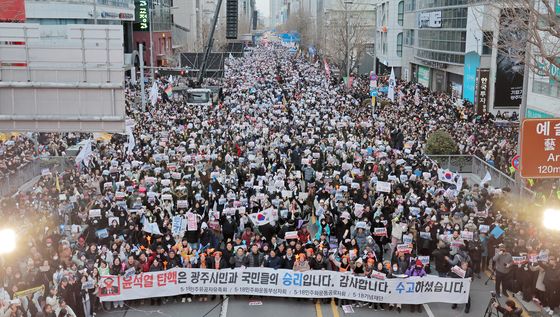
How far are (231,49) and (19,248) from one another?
5670cm

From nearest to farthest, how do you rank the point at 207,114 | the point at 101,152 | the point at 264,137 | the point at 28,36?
1. the point at 28,36
2. the point at 101,152
3. the point at 264,137
4. the point at 207,114

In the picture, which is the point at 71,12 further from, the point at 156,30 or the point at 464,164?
the point at 464,164

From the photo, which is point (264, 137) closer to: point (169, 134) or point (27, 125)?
point (169, 134)

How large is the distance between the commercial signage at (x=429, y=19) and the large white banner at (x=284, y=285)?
37969mm

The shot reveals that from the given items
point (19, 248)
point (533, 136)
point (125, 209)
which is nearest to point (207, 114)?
point (125, 209)

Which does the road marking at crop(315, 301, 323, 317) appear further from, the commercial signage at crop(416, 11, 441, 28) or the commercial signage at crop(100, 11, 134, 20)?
the commercial signage at crop(100, 11, 134, 20)

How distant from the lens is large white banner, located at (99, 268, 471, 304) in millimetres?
12219

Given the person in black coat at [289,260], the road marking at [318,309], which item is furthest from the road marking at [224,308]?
the road marking at [318,309]

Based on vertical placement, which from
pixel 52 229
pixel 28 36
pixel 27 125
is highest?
pixel 28 36

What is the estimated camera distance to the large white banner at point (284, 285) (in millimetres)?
12219

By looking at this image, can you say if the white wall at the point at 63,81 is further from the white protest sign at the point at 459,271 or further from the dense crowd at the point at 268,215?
the white protest sign at the point at 459,271

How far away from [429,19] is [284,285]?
41.3 metres

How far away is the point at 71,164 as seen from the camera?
23.8 metres

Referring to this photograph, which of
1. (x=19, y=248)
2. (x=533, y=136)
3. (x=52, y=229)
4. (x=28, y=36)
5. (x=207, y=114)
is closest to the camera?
(x=533, y=136)
